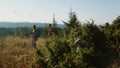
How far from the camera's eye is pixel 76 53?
811 centimetres

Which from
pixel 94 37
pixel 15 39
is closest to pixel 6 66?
pixel 94 37

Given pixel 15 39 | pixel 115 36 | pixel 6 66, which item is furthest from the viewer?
pixel 15 39

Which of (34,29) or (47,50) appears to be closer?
(47,50)

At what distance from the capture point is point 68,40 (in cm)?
855

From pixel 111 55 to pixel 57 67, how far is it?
186 centimetres

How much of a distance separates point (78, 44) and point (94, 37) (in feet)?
2.45

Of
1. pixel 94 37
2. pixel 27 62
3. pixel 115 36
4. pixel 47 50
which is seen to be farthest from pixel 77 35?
pixel 115 36

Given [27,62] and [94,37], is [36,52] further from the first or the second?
[94,37]

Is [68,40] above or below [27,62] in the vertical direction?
above

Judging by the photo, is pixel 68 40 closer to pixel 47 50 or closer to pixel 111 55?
pixel 47 50

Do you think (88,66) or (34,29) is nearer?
(88,66)

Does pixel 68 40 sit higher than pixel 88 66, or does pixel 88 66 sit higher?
pixel 68 40

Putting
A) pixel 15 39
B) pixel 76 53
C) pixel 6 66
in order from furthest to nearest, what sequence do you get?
pixel 15 39
pixel 6 66
pixel 76 53

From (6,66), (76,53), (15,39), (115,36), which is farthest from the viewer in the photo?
(15,39)
